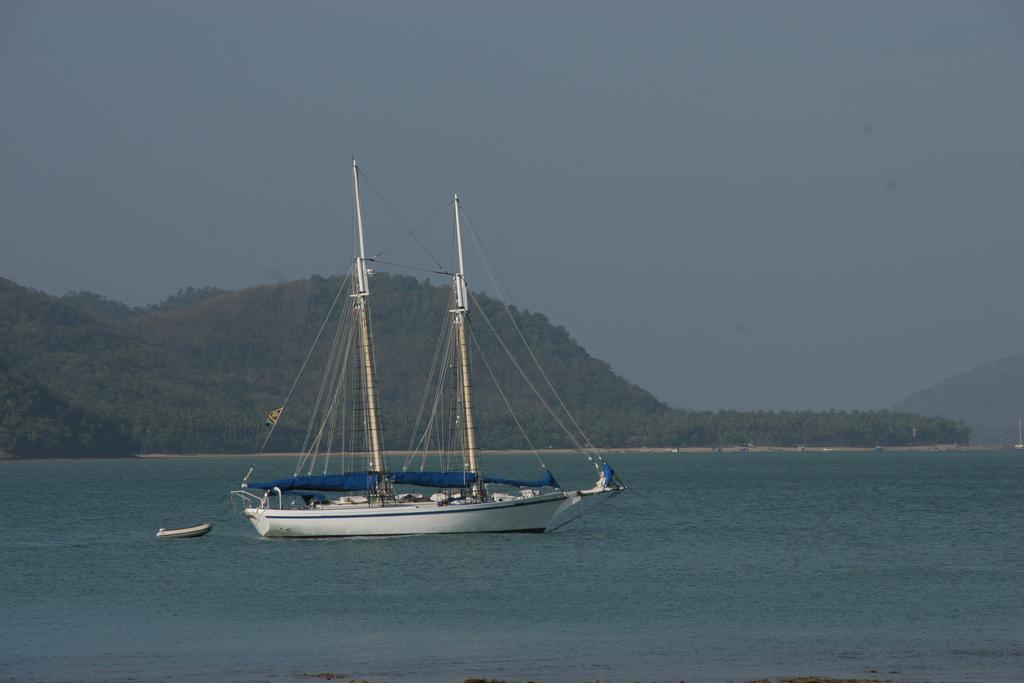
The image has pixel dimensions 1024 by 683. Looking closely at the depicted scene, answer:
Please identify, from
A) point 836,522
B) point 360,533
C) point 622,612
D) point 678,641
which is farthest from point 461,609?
point 836,522

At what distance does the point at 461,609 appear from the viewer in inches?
2053

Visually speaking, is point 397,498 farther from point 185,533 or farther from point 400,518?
point 185,533

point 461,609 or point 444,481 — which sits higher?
point 444,481

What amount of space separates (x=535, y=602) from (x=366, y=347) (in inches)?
1231

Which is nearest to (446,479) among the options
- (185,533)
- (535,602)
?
(185,533)

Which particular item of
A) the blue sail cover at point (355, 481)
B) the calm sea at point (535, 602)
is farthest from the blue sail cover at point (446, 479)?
the calm sea at point (535, 602)

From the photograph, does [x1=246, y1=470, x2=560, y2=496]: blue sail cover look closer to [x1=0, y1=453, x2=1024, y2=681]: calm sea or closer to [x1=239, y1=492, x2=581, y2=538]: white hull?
[x1=239, y1=492, x2=581, y2=538]: white hull

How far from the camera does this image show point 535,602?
176 feet

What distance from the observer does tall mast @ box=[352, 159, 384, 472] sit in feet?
263

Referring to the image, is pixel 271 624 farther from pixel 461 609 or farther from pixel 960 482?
pixel 960 482

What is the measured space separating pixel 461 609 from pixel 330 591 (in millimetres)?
7719

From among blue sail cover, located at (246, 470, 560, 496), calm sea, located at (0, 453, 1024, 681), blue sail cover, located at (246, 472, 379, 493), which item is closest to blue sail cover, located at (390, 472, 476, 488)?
blue sail cover, located at (246, 470, 560, 496)

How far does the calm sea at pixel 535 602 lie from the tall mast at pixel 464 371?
4.23 metres

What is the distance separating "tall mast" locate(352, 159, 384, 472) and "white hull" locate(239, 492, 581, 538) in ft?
15.1
